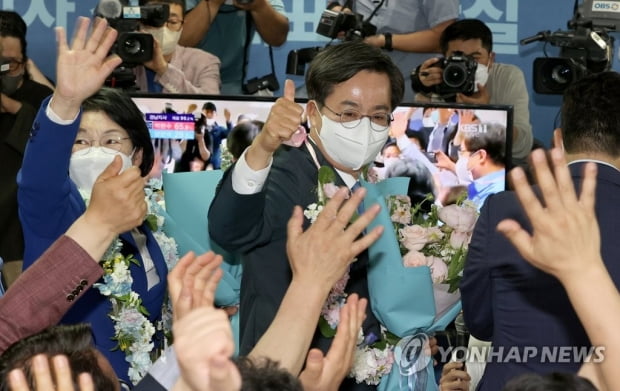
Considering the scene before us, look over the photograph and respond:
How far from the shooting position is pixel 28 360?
2.06m

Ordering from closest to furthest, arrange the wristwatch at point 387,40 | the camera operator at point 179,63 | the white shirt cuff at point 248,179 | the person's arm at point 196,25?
the white shirt cuff at point 248,179 < the camera operator at point 179,63 < the wristwatch at point 387,40 < the person's arm at point 196,25

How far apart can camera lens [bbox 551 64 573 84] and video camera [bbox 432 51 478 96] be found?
1.20 ft

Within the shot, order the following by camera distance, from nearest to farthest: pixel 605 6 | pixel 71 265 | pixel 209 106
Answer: pixel 71 265 → pixel 209 106 → pixel 605 6

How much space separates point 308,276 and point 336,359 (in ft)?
0.52

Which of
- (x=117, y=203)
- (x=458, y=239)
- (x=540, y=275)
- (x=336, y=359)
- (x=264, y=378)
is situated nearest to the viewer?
(x=264, y=378)

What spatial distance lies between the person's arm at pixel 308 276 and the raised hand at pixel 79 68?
0.73 m

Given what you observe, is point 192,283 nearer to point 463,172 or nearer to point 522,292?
point 522,292

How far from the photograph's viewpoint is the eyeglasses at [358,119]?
3332 millimetres

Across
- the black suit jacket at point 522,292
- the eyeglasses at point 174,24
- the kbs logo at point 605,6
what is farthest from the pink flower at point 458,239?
the eyeglasses at point 174,24

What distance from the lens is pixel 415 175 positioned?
5332 mm

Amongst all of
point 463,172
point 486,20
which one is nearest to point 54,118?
point 463,172

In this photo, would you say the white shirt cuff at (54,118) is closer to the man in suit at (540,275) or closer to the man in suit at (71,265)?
the man in suit at (71,265)

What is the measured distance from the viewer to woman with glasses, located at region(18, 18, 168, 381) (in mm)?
2803

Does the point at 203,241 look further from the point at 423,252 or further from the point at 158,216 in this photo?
the point at 423,252
